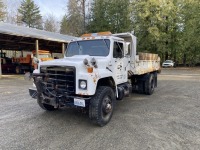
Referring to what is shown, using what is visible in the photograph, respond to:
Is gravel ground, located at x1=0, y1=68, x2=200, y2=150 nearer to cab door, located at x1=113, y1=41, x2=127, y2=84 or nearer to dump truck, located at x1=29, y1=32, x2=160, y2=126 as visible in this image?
dump truck, located at x1=29, y1=32, x2=160, y2=126

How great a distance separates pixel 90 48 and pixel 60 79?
1.66 meters

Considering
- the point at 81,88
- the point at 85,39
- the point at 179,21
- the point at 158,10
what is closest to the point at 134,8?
the point at 158,10

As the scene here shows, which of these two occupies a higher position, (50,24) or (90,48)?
(50,24)

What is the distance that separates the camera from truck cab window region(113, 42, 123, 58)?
18.8 ft

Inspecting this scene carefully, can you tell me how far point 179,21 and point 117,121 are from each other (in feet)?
109

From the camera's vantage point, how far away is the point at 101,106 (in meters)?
4.66

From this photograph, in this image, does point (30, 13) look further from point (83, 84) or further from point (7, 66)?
point (83, 84)

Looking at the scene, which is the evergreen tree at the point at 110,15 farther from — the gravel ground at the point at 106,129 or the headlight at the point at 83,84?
the headlight at the point at 83,84

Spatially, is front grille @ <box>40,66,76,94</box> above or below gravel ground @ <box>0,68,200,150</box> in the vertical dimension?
above

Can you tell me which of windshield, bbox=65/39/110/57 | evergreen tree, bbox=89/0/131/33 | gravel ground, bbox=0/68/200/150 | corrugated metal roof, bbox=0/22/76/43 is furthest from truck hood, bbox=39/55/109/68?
evergreen tree, bbox=89/0/131/33

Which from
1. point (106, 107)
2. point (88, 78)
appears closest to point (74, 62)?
point (88, 78)

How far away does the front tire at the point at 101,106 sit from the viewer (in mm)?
4523

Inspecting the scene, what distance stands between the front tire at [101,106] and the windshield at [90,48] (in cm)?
126

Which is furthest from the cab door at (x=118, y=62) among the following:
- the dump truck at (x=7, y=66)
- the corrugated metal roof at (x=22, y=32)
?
the dump truck at (x=7, y=66)
